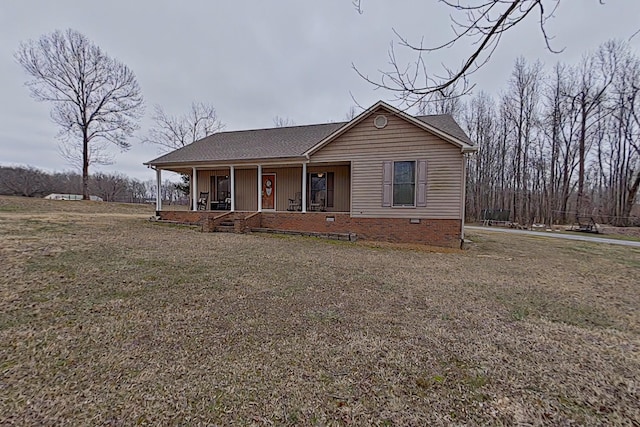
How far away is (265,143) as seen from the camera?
1418 centimetres

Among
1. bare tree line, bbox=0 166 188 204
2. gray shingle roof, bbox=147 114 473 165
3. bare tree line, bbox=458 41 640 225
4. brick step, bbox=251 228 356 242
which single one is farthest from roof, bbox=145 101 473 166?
bare tree line, bbox=0 166 188 204

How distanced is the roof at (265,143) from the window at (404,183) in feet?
6.84

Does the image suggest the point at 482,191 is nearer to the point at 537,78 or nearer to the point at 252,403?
the point at 537,78

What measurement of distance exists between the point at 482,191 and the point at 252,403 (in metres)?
29.3

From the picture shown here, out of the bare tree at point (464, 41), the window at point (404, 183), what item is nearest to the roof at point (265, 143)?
the window at point (404, 183)

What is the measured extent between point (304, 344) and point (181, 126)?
3207cm

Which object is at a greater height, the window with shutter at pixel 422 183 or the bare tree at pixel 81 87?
the bare tree at pixel 81 87

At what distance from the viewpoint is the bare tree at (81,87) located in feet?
70.8

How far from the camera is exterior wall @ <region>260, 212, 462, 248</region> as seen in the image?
32.1 feet

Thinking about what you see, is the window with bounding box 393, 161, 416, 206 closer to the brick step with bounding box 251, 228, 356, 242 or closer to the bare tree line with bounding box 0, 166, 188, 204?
the brick step with bounding box 251, 228, 356, 242

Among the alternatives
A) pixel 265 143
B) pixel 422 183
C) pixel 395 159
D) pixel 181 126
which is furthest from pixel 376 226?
pixel 181 126

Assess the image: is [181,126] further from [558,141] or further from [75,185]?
[558,141]

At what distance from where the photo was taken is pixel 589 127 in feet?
75.8

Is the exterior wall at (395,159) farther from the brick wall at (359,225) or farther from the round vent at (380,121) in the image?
the brick wall at (359,225)
